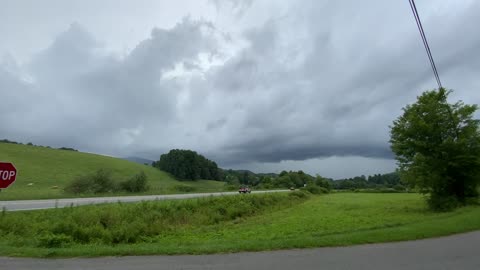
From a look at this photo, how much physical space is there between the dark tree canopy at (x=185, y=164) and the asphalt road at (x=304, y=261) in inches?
4496

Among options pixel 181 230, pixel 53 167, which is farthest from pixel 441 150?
pixel 53 167

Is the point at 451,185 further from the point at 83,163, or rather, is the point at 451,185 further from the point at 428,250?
the point at 83,163

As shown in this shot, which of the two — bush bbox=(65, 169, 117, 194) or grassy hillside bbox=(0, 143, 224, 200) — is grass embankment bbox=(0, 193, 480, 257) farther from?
Answer: grassy hillside bbox=(0, 143, 224, 200)

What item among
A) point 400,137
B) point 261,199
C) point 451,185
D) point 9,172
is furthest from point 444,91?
point 9,172

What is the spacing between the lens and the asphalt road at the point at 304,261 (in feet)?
26.3

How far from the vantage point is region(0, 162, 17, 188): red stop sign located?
7547 millimetres

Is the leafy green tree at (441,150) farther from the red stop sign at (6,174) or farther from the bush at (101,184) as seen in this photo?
the bush at (101,184)

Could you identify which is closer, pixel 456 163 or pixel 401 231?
pixel 401 231

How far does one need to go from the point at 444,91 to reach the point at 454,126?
11.2ft

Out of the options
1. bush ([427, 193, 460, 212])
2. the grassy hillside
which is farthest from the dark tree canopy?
bush ([427, 193, 460, 212])

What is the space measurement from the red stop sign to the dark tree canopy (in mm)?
115154

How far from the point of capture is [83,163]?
8706 cm

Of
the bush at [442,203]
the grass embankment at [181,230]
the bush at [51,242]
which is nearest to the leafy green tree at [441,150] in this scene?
the bush at [442,203]

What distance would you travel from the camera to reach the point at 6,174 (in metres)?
7.68
